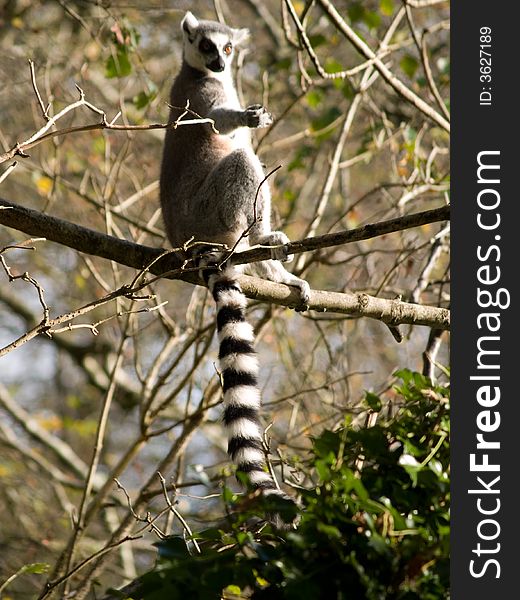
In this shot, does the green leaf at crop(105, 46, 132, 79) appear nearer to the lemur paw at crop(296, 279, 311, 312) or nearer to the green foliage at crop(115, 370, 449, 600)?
the lemur paw at crop(296, 279, 311, 312)

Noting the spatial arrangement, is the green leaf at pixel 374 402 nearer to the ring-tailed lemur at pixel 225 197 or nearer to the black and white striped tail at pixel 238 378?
the black and white striped tail at pixel 238 378

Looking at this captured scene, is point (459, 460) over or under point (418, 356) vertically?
under

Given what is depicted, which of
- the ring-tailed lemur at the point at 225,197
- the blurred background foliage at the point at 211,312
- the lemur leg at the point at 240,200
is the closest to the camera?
the blurred background foliage at the point at 211,312

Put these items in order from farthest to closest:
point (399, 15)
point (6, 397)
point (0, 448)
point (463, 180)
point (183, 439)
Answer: point (0, 448) < point (6, 397) < point (399, 15) < point (183, 439) < point (463, 180)

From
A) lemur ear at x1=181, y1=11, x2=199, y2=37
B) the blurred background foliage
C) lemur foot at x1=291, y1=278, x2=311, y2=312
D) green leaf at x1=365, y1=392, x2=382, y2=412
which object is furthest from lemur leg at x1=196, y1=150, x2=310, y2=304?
green leaf at x1=365, y1=392, x2=382, y2=412

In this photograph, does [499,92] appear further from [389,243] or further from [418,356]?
[389,243]

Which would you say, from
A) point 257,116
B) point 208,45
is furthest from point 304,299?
point 208,45

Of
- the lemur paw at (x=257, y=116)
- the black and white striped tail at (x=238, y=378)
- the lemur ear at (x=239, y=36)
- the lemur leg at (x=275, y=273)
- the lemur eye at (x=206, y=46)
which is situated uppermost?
the lemur ear at (x=239, y=36)

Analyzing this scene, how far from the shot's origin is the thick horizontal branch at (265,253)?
3.58 meters

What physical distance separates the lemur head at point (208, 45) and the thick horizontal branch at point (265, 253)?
8.00 feet

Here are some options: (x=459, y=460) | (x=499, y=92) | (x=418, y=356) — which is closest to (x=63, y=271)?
(x=418, y=356)

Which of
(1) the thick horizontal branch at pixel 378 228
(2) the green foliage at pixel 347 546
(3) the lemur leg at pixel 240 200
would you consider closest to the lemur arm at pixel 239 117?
(3) the lemur leg at pixel 240 200

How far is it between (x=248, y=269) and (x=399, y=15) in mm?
3004

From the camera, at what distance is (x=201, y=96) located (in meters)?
6.42
